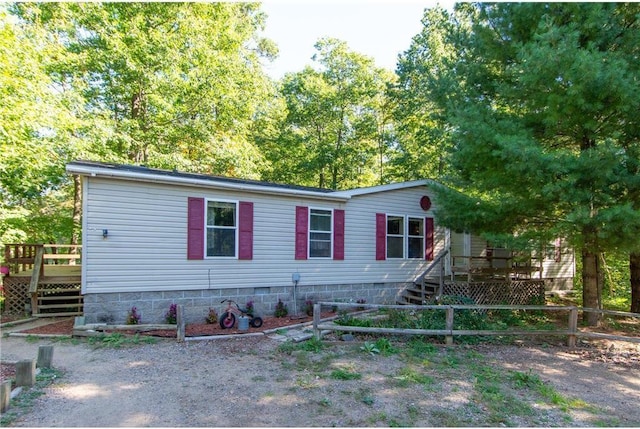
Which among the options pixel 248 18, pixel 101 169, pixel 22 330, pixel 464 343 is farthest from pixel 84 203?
pixel 248 18

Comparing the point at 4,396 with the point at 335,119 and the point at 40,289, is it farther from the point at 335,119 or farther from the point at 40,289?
the point at 335,119

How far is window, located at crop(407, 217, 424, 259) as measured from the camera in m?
11.6

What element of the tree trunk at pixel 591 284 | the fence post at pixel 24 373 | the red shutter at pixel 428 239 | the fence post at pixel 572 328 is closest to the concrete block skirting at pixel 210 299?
the red shutter at pixel 428 239

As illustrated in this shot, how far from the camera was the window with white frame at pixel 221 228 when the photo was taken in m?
8.55

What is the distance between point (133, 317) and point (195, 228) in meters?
2.19

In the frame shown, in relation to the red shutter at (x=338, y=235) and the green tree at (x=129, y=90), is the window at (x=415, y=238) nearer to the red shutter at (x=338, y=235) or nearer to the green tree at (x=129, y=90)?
the red shutter at (x=338, y=235)

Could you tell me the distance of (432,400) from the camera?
4.46 meters

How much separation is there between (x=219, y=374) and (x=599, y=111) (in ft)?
25.0

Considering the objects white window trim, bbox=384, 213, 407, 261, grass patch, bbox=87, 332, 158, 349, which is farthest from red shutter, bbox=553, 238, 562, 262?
grass patch, bbox=87, 332, 158, 349

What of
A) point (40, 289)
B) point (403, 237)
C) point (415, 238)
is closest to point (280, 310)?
point (403, 237)

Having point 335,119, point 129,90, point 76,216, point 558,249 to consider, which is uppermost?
point 335,119

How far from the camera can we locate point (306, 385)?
15.9 ft

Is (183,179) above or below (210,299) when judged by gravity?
above

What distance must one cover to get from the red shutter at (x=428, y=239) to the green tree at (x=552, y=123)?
119 inches
